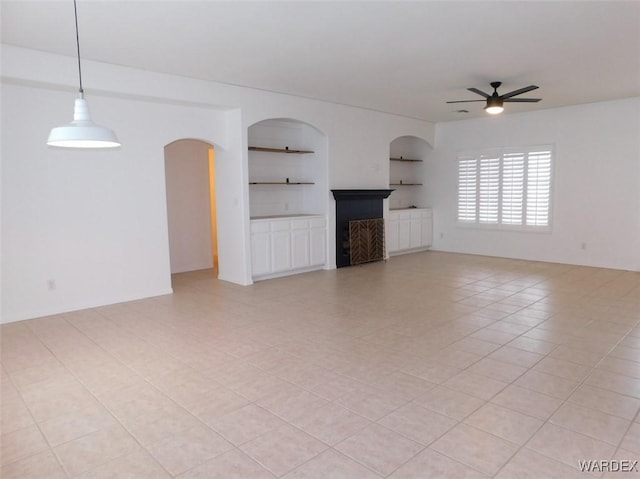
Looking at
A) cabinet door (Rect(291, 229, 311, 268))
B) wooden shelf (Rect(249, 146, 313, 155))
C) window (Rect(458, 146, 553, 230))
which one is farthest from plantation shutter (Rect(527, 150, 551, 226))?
cabinet door (Rect(291, 229, 311, 268))

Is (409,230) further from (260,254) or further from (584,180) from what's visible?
(260,254)

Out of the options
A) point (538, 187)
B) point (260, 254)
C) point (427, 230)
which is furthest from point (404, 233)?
point (260, 254)

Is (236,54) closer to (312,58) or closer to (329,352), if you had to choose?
(312,58)

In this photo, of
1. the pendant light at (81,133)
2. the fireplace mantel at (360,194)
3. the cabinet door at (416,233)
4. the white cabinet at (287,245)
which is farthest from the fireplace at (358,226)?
the pendant light at (81,133)

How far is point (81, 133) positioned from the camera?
8.70 ft

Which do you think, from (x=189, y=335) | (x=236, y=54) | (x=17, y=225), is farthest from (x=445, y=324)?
(x=17, y=225)

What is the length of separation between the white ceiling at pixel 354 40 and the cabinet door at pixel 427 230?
12.4 feet

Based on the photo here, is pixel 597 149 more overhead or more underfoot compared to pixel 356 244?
more overhead

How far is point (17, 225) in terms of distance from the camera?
4.57 m

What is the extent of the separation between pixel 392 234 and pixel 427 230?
1.29 m

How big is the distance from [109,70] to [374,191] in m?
4.59

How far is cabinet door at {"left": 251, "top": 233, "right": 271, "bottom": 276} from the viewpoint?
6305 mm

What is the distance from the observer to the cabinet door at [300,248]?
680cm

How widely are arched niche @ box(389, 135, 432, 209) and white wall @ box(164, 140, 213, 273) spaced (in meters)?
4.06
